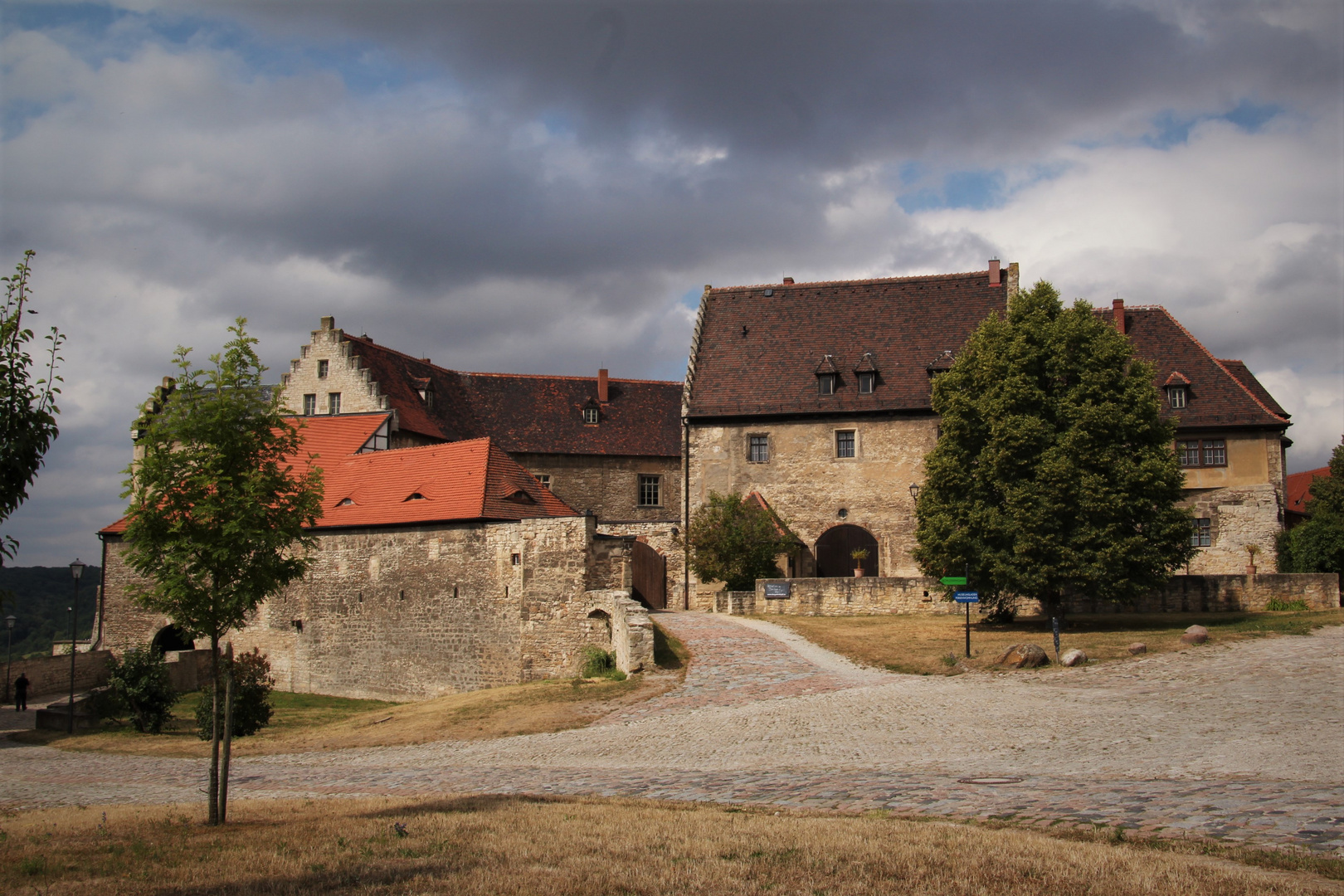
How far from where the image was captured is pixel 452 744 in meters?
19.7

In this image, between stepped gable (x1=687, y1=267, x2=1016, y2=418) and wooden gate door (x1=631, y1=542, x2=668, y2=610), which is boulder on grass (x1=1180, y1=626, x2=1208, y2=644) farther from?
wooden gate door (x1=631, y1=542, x2=668, y2=610)

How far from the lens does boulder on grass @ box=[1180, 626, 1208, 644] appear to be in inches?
958

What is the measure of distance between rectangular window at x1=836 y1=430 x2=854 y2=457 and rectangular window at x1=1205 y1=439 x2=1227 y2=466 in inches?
506

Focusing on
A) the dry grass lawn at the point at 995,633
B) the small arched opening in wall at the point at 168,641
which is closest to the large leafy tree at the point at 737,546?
the dry grass lawn at the point at 995,633

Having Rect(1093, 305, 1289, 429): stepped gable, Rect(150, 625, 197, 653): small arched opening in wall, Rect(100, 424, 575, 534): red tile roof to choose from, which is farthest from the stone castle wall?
Rect(1093, 305, 1289, 429): stepped gable

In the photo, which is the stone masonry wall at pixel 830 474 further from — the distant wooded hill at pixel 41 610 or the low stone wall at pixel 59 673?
the distant wooded hill at pixel 41 610

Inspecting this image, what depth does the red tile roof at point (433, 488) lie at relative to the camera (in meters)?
32.2

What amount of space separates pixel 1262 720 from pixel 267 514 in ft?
48.3

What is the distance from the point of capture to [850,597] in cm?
3334

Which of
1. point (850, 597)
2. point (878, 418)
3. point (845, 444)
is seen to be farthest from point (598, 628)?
point (878, 418)

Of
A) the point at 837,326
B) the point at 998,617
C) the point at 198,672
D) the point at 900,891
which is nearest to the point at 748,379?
the point at 837,326

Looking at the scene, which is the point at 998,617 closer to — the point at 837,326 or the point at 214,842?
the point at 837,326

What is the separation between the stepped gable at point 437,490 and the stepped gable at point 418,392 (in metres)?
8.58

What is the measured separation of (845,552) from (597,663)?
62.6 ft
